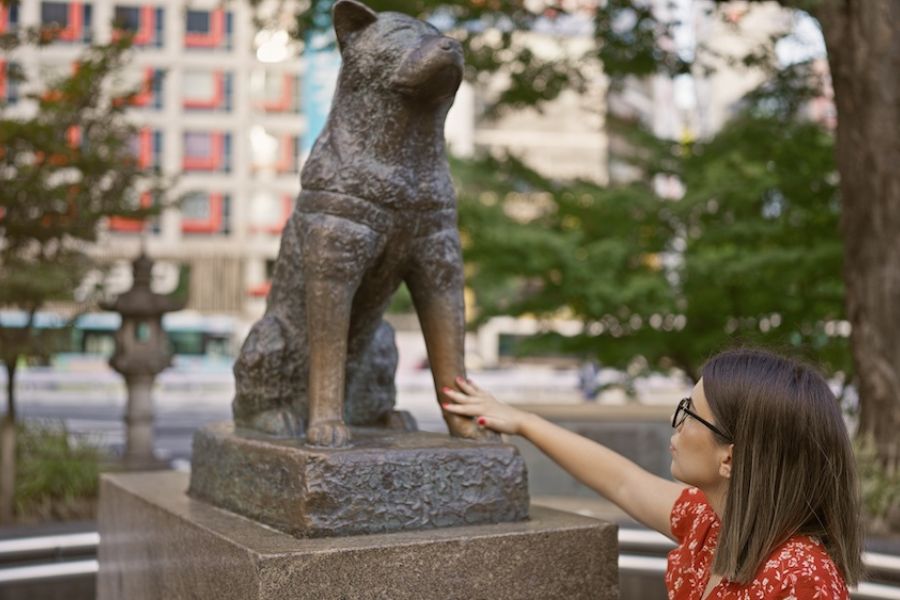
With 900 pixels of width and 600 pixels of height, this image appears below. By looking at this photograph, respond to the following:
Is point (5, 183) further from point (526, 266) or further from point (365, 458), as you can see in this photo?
point (365, 458)

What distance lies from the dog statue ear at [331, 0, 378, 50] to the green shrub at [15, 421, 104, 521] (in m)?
6.37

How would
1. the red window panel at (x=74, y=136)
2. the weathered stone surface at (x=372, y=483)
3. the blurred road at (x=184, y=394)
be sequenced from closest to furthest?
the weathered stone surface at (x=372, y=483) < the red window panel at (x=74, y=136) < the blurred road at (x=184, y=394)

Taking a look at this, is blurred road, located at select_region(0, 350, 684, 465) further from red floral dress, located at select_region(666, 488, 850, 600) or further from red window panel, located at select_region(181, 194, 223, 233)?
red floral dress, located at select_region(666, 488, 850, 600)

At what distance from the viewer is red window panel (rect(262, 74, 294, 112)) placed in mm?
34906

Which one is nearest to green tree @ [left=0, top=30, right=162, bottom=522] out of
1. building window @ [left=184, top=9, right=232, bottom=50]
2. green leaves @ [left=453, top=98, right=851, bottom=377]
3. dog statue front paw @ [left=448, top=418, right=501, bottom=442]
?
green leaves @ [left=453, top=98, right=851, bottom=377]

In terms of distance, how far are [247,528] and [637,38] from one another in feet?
22.2

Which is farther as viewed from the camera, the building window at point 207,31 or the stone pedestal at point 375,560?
the building window at point 207,31

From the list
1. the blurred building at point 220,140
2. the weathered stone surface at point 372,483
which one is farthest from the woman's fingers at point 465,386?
the blurred building at point 220,140

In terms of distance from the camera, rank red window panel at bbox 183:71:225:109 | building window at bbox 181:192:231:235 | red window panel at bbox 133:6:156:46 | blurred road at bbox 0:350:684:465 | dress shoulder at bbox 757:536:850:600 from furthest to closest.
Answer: building window at bbox 181:192:231:235 → red window panel at bbox 183:71:225:109 → red window panel at bbox 133:6:156:46 → blurred road at bbox 0:350:684:465 → dress shoulder at bbox 757:536:850:600

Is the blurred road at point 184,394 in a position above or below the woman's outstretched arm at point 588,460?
below

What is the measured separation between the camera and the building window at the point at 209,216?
3478cm

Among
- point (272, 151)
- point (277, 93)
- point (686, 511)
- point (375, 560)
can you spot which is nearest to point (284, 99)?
point (277, 93)

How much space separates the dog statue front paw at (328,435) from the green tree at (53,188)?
6343mm

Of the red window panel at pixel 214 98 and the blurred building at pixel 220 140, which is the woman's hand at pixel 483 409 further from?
the red window panel at pixel 214 98
